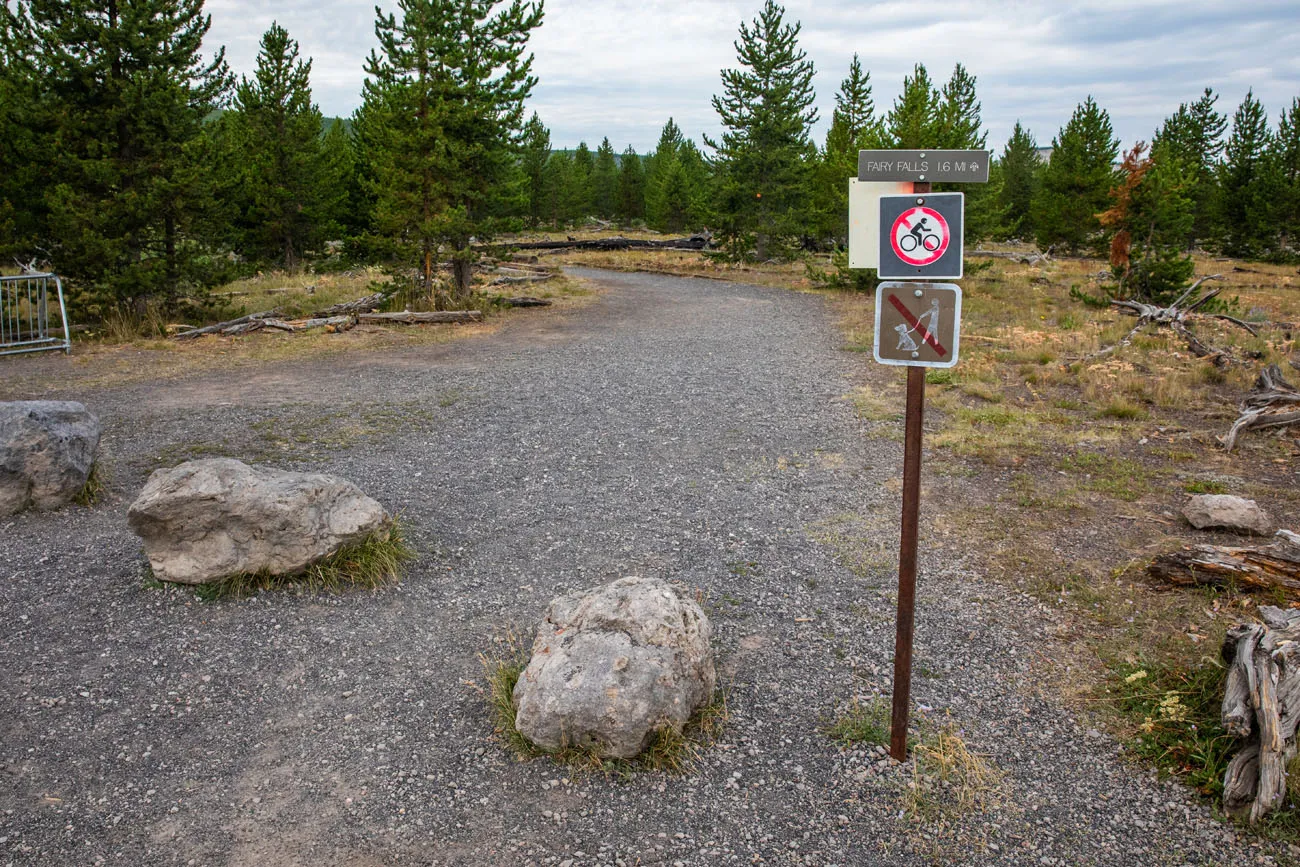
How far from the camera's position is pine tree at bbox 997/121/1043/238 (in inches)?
1844

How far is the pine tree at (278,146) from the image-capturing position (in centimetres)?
2445

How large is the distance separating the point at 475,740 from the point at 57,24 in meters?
15.8

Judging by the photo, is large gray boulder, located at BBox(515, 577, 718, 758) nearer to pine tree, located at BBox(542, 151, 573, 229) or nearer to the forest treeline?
the forest treeline

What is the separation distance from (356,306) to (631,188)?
47.7 m

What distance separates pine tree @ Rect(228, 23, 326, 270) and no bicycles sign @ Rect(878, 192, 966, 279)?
945 inches

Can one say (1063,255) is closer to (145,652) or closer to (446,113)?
(446,113)

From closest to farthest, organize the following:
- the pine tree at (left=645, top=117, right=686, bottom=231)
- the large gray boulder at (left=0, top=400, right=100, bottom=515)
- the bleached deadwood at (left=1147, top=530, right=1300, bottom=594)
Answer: the bleached deadwood at (left=1147, top=530, right=1300, bottom=594) → the large gray boulder at (left=0, top=400, right=100, bottom=515) → the pine tree at (left=645, top=117, right=686, bottom=231)

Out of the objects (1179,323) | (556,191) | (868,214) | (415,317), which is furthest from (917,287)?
(556,191)

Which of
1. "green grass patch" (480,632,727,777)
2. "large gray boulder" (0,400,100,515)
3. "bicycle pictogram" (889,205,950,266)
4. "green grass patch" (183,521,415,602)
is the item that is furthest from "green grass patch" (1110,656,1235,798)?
"large gray boulder" (0,400,100,515)

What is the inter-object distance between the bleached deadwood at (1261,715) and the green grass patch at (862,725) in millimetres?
1418

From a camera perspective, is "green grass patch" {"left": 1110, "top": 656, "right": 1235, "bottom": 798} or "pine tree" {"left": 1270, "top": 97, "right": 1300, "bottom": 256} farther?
"pine tree" {"left": 1270, "top": 97, "right": 1300, "bottom": 256}

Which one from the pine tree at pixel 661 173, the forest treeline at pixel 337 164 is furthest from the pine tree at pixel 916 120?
the pine tree at pixel 661 173

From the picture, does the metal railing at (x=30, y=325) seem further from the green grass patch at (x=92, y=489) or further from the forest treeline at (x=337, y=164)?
the green grass patch at (x=92, y=489)

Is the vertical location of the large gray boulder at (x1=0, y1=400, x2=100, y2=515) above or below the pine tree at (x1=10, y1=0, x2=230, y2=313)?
below
